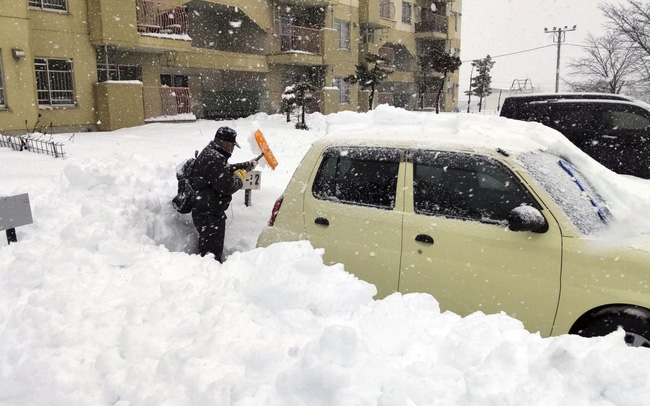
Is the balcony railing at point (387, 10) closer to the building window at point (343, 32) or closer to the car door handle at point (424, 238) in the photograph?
the building window at point (343, 32)

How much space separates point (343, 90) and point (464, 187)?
89.1 feet

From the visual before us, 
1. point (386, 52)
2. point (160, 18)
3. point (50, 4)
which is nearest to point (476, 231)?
point (50, 4)

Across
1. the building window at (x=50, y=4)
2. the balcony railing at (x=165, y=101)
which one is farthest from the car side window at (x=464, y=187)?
the balcony railing at (x=165, y=101)

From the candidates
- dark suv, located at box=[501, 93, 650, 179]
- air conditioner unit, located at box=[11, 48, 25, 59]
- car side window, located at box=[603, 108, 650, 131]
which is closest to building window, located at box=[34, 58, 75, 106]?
air conditioner unit, located at box=[11, 48, 25, 59]

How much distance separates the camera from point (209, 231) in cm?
534

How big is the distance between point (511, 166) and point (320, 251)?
4.78 ft

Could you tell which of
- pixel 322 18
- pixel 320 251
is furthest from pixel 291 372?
pixel 322 18

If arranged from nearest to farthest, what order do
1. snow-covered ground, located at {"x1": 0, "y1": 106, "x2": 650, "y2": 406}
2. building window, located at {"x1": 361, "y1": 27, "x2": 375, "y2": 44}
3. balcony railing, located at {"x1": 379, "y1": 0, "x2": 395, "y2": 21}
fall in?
snow-covered ground, located at {"x1": 0, "y1": 106, "x2": 650, "y2": 406} → building window, located at {"x1": 361, "y1": 27, "x2": 375, "y2": 44} → balcony railing, located at {"x1": 379, "y1": 0, "x2": 395, "y2": 21}

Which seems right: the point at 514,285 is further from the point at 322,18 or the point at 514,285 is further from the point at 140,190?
the point at 322,18

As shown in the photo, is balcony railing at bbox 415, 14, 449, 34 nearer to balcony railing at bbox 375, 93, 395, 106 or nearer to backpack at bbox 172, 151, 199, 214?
balcony railing at bbox 375, 93, 395, 106

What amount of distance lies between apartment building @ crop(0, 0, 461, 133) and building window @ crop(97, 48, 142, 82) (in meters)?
0.04

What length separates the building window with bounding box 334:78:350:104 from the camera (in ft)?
96.6

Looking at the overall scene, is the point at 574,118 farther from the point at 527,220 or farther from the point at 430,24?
the point at 430,24

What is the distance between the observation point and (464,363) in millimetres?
2354
